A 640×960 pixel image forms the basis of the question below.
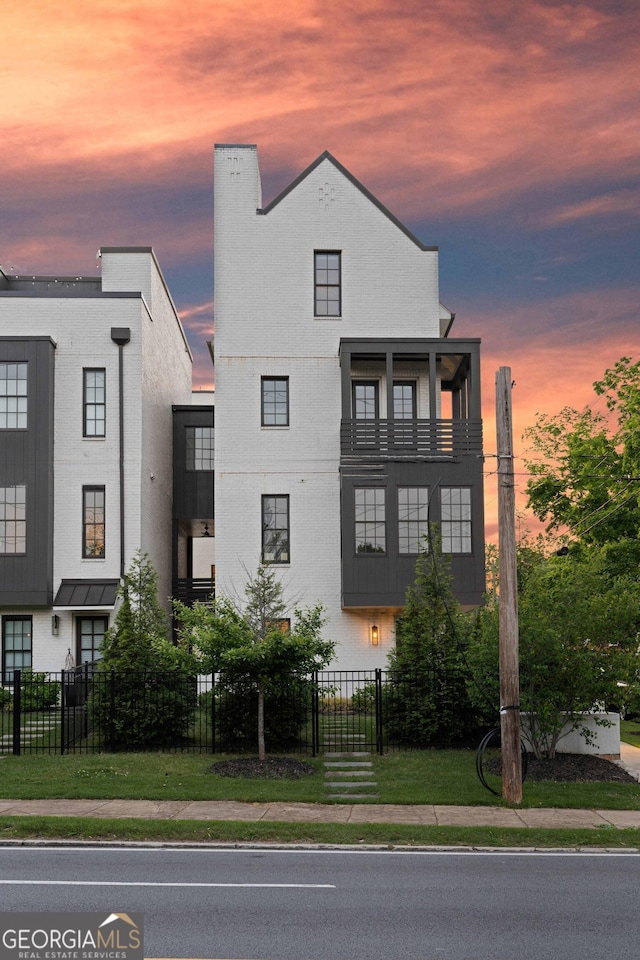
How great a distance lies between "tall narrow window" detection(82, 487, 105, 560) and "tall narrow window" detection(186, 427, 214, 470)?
5.38 m

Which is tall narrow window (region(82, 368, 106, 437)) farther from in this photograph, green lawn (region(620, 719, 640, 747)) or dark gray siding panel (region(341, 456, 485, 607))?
green lawn (region(620, 719, 640, 747))

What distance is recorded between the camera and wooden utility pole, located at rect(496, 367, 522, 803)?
1611cm

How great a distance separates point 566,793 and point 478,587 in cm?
1292

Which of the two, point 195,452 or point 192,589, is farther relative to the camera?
point 195,452

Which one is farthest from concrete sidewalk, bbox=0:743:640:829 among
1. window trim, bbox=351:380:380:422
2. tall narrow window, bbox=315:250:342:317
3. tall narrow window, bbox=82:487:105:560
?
tall narrow window, bbox=315:250:342:317

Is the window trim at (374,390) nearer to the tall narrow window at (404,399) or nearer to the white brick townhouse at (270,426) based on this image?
the white brick townhouse at (270,426)

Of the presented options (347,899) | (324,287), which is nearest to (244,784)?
(347,899)

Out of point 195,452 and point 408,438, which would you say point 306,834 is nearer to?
point 408,438

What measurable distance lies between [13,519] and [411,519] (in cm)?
1189

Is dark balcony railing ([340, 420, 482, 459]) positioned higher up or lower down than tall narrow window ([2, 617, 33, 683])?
higher up

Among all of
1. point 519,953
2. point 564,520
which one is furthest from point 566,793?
point 564,520

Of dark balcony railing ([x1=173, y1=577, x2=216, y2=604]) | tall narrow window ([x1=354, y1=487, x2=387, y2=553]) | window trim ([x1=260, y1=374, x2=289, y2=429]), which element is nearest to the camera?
tall narrow window ([x1=354, y1=487, x2=387, y2=553])

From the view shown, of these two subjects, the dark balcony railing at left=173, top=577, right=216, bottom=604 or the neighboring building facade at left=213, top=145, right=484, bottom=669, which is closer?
the neighboring building facade at left=213, top=145, right=484, bottom=669

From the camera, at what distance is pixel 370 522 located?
98.0 ft
